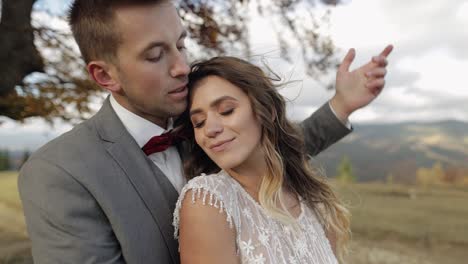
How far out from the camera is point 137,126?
2.38 meters

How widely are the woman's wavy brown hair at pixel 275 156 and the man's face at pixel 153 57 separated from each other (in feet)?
0.33

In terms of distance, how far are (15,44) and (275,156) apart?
5.17 meters

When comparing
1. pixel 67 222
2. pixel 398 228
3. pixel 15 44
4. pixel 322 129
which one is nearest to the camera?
pixel 67 222

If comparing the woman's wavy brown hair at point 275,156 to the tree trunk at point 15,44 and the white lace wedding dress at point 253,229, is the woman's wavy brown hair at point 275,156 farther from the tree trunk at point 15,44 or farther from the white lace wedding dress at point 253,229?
the tree trunk at point 15,44

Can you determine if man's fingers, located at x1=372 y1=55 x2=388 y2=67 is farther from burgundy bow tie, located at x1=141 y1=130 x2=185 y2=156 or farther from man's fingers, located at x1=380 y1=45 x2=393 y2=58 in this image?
burgundy bow tie, located at x1=141 y1=130 x2=185 y2=156

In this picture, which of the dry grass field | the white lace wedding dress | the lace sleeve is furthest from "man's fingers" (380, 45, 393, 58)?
the dry grass field

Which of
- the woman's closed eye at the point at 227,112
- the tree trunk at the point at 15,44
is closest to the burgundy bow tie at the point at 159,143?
the woman's closed eye at the point at 227,112

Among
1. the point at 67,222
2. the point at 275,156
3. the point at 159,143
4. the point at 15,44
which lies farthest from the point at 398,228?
the point at 67,222

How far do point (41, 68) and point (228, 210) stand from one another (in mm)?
5668

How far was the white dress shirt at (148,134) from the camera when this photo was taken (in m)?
2.37

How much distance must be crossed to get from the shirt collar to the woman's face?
0.32 m

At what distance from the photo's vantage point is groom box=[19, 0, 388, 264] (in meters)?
2.03

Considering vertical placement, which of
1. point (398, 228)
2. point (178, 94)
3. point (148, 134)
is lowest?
point (398, 228)

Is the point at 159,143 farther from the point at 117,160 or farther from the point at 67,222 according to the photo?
the point at 67,222
